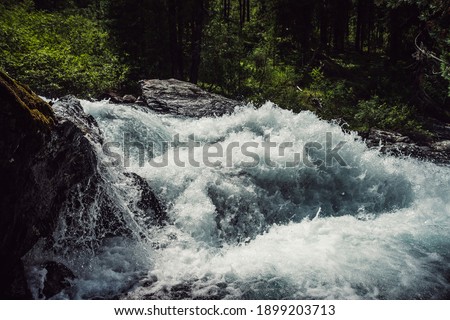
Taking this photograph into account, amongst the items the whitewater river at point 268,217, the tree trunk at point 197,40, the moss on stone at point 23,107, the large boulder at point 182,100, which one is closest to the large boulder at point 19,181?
the moss on stone at point 23,107

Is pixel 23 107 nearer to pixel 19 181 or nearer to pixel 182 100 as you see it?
pixel 19 181

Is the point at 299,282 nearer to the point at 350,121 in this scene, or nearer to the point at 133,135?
the point at 133,135

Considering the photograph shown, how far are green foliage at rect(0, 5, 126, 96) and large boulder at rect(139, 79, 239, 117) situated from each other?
7.73ft

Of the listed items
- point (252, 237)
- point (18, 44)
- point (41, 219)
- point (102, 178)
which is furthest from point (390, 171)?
point (18, 44)

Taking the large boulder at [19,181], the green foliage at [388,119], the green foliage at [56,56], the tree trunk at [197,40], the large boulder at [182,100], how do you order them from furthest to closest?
the tree trunk at [197,40] < the green foliage at [388,119] < the green foliage at [56,56] < the large boulder at [182,100] < the large boulder at [19,181]

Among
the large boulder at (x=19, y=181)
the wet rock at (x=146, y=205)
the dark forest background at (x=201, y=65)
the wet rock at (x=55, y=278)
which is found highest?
the dark forest background at (x=201, y=65)

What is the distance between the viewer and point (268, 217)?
795 cm

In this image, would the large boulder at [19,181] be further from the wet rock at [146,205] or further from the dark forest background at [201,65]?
the dark forest background at [201,65]

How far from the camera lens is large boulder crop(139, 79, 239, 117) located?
12.9m

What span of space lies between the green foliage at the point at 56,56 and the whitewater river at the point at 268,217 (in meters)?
5.09

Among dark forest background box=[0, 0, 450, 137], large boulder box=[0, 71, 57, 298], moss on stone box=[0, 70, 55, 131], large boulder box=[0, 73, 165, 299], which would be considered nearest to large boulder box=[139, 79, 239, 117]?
dark forest background box=[0, 0, 450, 137]

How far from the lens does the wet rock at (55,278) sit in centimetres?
513

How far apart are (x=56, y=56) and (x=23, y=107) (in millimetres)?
12026
